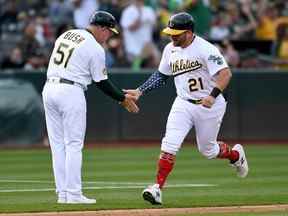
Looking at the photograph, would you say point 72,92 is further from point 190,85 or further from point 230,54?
point 230,54

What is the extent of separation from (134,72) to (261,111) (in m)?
2.81

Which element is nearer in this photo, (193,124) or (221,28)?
(193,124)

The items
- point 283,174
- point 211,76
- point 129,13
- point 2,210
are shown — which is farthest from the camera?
point 129,13

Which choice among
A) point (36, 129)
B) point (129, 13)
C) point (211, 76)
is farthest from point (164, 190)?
point (129, 13)

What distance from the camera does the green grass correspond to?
1027 centimetres

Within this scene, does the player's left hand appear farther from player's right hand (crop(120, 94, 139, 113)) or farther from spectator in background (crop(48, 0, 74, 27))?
spectator in background (crop(48, 0, 74, 27))

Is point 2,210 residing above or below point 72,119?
below

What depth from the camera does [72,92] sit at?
10.0 meters

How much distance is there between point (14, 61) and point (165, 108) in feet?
11.3

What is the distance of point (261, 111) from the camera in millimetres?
20422

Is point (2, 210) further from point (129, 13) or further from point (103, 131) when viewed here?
point (129, 13)

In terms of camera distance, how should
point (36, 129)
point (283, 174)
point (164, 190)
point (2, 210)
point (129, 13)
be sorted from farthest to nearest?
point (129, 13) → point (36, 129) → point (283, 174) → point (164, 190) → point (2, 210)

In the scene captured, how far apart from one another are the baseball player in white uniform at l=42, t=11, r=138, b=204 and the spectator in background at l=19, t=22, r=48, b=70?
35.0 ft

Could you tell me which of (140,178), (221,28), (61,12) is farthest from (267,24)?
(140,178)
